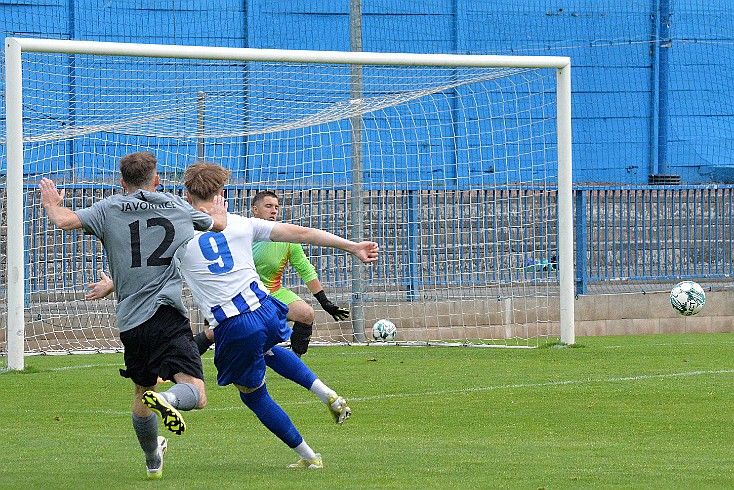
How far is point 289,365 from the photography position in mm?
7621

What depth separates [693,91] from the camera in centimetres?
2067

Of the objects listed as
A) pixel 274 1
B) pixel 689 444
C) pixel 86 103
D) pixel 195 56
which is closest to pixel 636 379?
pixel 689 444

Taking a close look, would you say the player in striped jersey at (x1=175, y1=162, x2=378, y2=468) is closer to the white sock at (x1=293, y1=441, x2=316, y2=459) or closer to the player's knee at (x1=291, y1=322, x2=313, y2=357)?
the white sock at (x1=293, y1=441, x2=316, y2=459)

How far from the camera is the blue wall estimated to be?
64.6ft

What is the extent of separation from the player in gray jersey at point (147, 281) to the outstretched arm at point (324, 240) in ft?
1.57

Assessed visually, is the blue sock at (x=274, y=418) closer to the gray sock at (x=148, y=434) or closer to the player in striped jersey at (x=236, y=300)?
the player in striped jersey at (x=236, y=300)

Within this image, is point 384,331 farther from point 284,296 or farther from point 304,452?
point 304,452

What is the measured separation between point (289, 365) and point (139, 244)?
156cm

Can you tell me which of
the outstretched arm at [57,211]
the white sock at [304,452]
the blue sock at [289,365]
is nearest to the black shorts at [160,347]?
the outstretched arm at [57,211]

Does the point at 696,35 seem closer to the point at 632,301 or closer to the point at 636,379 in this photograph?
the point at 632,301

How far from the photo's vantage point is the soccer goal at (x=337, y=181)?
1507 centimetres

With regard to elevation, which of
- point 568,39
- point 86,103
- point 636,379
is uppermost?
point 568,39

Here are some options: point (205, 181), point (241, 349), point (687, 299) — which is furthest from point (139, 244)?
point (687, 299)

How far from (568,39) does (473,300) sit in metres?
6.11
